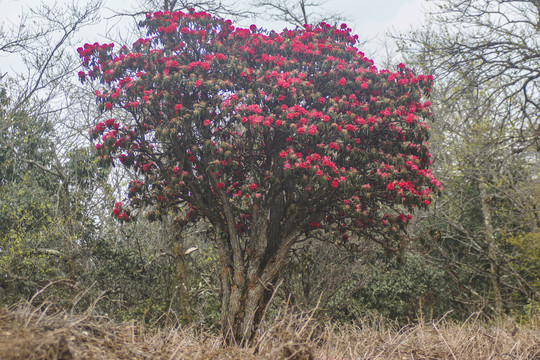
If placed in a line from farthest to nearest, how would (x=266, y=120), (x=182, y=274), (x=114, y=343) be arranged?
(x=182, y=274) < (x=266, y=120) < (x=114, y=343)

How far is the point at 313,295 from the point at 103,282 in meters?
5.04

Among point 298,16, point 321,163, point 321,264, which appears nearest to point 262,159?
point 321,163

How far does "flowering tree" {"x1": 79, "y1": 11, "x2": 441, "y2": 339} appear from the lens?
6.46 metres

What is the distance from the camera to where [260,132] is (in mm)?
6633

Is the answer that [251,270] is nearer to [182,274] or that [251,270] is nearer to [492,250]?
[182,274]

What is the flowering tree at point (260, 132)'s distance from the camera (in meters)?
6.46

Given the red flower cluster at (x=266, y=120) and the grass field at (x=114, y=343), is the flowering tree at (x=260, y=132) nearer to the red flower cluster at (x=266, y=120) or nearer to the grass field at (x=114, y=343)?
the red flower cluster at (x=266, y=120)

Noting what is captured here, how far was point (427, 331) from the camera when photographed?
4.25 metres

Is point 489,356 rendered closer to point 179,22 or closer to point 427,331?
point 427,331

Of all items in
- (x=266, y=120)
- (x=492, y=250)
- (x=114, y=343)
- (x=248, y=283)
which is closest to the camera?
(x=114, y=343)

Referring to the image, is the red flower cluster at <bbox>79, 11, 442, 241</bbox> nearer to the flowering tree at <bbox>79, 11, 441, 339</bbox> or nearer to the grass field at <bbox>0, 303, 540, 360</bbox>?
the flowering tree at <bbox>79, 11, 441, 339</bbox>

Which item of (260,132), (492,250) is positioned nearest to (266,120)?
(260,132)

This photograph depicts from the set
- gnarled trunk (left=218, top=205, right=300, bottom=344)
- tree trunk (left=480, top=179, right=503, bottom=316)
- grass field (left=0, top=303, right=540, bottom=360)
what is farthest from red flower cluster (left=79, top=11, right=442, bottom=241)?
tree trunk (left=480, top=179, right=503, bottom=316)

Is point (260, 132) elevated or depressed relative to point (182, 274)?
elevated
